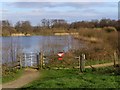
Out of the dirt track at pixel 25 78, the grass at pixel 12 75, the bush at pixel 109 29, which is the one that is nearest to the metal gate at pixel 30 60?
the dirt track at pixel 25 78

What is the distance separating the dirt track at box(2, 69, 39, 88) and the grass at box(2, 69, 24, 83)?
269 mm

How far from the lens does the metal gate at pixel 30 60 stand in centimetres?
1693

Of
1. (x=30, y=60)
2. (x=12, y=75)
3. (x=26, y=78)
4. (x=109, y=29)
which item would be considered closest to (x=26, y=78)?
(x=26, y=78)

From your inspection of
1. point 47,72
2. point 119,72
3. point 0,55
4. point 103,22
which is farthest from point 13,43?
point 103,22

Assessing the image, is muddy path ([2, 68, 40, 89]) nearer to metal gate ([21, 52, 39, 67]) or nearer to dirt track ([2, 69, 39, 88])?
dirt track ([2, 69, 39, 88])

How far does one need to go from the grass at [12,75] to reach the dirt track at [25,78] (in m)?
0.27

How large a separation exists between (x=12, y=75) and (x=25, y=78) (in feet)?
3.06

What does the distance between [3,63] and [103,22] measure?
12.0m

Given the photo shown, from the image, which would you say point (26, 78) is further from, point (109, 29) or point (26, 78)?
point (109, 29)

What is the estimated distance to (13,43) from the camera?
1948cm

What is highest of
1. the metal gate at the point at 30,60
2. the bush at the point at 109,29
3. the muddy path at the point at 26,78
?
the bush at the point at 109,29

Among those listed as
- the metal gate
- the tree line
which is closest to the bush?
the tree line

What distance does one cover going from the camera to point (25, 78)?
13133 mm

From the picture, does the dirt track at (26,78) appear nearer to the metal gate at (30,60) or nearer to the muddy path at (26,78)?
the muddy path at (26,78)
